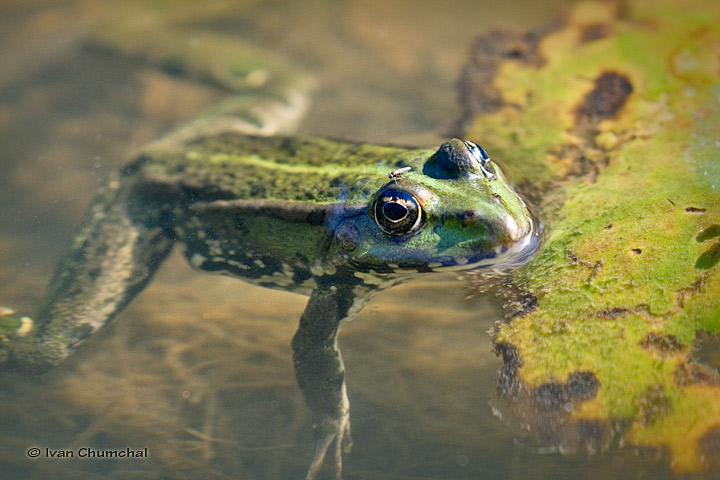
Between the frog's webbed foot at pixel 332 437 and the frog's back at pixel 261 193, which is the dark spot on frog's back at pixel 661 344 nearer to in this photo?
the frog's back at pixel 261 193

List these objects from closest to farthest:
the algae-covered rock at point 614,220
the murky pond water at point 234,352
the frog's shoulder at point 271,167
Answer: the algae-covered rock at point 614,220
the frog's shoulder at point 271,167
the murky pond water at point 234,352

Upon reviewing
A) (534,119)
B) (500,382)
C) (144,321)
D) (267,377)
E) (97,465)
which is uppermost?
(534,119)

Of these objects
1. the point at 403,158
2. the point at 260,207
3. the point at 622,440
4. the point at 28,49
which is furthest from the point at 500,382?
the point at 28,49

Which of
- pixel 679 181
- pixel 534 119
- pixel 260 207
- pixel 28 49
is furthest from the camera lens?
pixel 28 49

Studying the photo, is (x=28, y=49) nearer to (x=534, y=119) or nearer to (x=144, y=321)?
(x=144, y=321)

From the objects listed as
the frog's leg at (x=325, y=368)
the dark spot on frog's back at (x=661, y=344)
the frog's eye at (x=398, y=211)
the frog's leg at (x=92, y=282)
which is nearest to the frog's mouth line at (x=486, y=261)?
the frog's eye at (x=398, y=211)

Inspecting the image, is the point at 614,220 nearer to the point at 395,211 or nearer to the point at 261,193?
the point at 395,211
